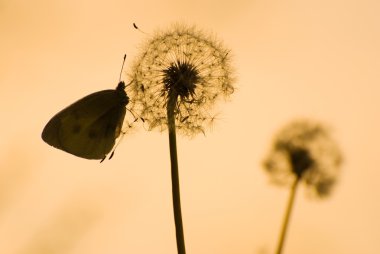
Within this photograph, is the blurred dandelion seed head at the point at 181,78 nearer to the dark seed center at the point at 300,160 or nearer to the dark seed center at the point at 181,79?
the dark seed center at the point at 181,79

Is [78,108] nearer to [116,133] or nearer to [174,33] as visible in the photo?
[116,133]

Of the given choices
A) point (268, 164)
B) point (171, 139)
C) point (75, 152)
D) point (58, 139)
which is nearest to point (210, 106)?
point (171, 139)

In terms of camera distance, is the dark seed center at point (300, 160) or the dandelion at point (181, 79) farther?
the dark seed center at point (300, 160)

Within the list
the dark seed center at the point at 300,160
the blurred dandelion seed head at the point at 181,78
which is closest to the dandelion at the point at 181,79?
the blurred dandelion seed head at the point at 181,78

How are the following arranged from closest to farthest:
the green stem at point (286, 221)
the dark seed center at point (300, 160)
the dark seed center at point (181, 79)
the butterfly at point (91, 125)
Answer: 1. the green stem at point (286, 221)
2. the dark seed center at point (181, 79)
3. the butterfly at point (91, 125)
4. the dark seed center at point (300, 160)

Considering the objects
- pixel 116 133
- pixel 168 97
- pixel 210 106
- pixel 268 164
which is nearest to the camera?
pixel 168 97

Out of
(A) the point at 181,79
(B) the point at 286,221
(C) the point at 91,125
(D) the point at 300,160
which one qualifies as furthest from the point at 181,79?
(D) the point at 300,160
